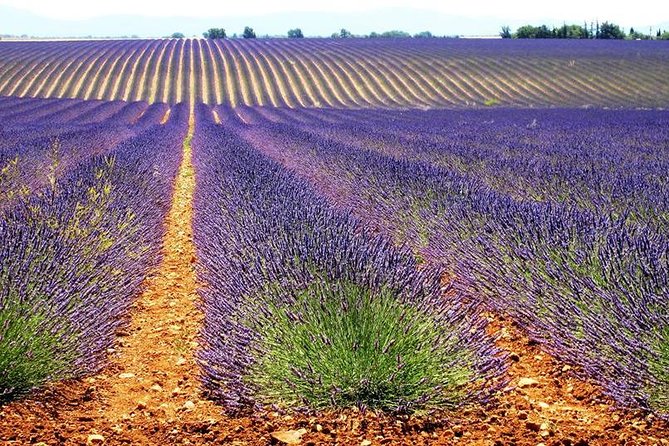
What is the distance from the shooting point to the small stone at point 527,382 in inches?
123

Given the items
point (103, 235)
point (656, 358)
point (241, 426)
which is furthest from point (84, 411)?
point (656, 358)

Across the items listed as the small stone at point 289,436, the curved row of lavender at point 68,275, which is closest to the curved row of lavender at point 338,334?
the small stone at point 289,436

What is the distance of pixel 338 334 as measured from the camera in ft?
Answer: 9.10

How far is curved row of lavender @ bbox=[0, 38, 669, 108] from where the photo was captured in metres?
33.8

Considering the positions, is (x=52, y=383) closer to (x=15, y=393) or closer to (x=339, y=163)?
(x=15, y=393)

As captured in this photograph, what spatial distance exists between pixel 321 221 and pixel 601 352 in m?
1.88

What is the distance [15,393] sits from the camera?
278 centimetres

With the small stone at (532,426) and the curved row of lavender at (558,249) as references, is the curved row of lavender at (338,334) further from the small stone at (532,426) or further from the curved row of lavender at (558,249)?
the curved row of lavender at (558,249)

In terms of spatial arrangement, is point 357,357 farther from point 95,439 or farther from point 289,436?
point 95,439

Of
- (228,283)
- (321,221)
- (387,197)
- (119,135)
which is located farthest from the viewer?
(119,135)

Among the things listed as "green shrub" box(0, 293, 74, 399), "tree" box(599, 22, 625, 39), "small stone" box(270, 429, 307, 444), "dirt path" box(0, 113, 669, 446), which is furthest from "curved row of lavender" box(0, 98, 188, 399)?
"tree" box(599, 22, 625, 39)

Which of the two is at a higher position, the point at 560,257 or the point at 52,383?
the point at 560,257

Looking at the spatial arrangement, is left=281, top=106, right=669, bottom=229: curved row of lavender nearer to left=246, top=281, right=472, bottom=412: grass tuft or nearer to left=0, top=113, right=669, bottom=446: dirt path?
left=0, top=113, right=669, bottom=446: dirt path

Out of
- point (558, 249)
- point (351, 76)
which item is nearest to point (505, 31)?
point (351, 76)
